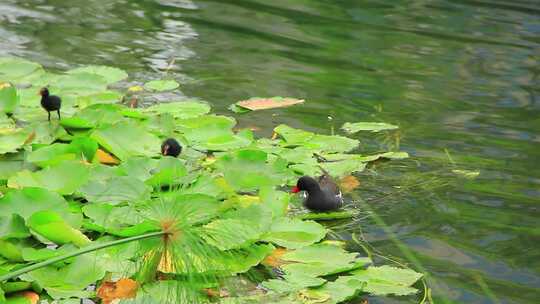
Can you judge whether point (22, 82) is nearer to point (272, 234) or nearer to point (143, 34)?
point (143, 34)

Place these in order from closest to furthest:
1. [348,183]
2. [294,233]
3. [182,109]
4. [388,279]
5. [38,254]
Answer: [38,254], [388,279], [294,233], [348,183], [182,109]

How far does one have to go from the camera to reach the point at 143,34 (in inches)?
298

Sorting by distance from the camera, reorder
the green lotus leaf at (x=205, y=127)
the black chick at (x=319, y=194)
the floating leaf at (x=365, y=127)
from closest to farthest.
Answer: the black chick at (x=319, y=194), the green lotus leaf at (x=205, y=127), the floating leaf at (x=365, y=127)

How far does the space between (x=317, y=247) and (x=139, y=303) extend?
0.93 m

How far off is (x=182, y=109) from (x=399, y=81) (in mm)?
1800

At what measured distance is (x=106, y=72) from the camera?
624 cm

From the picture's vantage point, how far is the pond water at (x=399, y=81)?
4.45m

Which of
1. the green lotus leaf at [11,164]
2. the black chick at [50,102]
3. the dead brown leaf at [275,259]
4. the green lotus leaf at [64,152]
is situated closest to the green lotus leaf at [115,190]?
the green lotus leaf at [64,152]

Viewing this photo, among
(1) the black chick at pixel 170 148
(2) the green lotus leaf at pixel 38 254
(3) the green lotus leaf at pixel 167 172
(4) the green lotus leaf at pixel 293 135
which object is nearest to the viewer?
(2) the green lotus leaf at pixel 38 254

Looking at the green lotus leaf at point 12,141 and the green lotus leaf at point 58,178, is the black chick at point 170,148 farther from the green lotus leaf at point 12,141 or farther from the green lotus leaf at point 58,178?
the green lotus leaf at point 12,141

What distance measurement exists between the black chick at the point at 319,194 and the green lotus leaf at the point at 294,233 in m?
0.22

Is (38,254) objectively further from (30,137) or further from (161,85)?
(161,85)

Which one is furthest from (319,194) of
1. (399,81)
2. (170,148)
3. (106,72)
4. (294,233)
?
(399,81)

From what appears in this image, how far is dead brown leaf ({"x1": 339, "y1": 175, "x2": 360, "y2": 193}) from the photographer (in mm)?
4898
